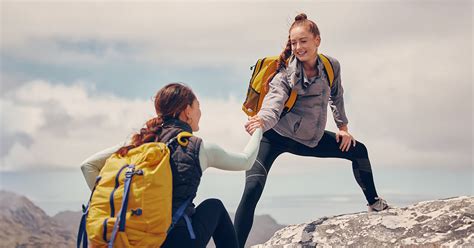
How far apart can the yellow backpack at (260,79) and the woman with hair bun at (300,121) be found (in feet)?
0.29

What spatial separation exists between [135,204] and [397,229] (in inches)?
166

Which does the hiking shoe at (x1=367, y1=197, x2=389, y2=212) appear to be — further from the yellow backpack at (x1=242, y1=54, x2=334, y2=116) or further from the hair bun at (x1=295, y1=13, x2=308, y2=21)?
the hair bun at (x1=295, y1=13, x2=308, y2=21)

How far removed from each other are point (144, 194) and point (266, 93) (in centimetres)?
357

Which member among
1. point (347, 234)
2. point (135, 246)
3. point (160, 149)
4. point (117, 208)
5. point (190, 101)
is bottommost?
point (347, 234)

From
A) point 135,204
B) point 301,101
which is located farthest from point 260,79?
point 135,204

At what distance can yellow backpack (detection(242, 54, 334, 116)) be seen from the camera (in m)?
8.52

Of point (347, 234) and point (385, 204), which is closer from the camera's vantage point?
point (347, 234)

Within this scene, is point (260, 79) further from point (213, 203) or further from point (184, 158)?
point (184, 158)

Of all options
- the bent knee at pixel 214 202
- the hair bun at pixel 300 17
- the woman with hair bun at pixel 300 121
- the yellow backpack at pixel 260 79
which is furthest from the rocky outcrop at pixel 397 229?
the hair bun at pixel 300 17

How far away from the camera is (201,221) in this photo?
5762 millimetres

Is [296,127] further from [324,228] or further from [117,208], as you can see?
[117,208]

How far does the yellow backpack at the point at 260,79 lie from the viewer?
28.0 ft

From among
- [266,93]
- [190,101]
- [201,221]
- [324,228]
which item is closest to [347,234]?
[324,228]

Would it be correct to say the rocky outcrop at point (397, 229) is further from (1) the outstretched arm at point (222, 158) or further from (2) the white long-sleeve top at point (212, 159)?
(1) the outstretched arm at point (222, 158)
